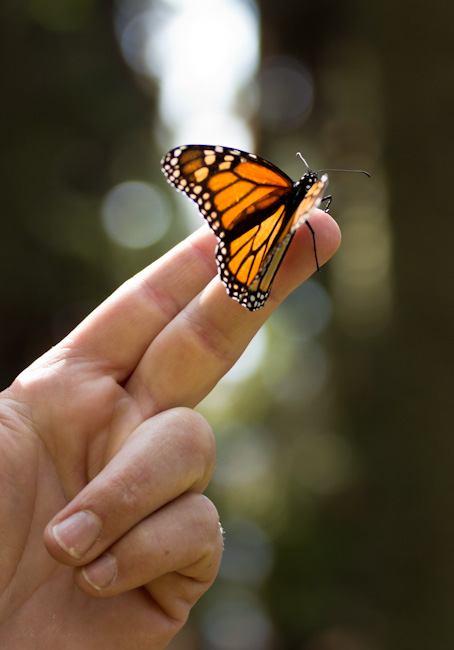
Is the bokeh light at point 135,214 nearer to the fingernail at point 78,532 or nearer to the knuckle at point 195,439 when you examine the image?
the knuckle at point 195,439

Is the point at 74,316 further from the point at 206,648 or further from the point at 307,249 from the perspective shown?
the point at 206,648

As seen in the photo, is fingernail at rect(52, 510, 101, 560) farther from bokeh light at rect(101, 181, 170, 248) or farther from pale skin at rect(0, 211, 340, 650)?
bokeh light at rect(101, 181, 170, 248)

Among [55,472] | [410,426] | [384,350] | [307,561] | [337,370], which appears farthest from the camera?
[307,561]

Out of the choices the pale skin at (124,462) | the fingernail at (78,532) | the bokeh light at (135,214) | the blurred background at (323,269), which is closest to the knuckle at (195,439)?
the pale skin at (124,462)

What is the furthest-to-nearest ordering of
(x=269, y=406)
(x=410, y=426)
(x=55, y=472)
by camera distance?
1. (x=269, y=406)
2. (x=410, y=426)
3. (x=55, y=472)

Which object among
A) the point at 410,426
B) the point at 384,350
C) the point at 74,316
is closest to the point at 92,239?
the point at 74,316

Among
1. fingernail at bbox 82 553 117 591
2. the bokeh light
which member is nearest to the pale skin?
fingernail at bbox 82 553 117 591
